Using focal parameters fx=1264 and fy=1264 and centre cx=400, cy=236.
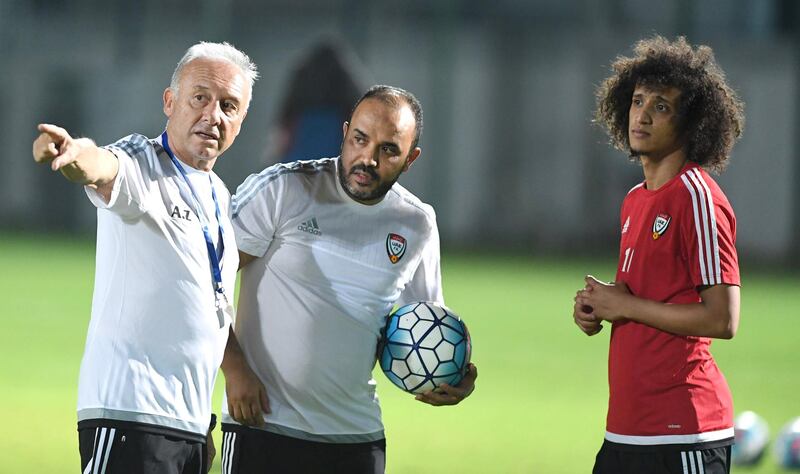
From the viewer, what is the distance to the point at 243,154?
2700 cm

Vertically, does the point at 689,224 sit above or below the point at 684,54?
below

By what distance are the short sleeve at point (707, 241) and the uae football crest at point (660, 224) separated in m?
0.07

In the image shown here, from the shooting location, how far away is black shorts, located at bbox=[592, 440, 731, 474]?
4.38 m

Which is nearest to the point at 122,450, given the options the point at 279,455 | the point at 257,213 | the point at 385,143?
the point at 279,455

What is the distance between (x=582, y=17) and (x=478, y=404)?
18.1 metres

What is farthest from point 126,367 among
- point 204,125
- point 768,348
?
point 768,348

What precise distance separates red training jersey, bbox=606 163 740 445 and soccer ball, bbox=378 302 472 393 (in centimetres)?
67

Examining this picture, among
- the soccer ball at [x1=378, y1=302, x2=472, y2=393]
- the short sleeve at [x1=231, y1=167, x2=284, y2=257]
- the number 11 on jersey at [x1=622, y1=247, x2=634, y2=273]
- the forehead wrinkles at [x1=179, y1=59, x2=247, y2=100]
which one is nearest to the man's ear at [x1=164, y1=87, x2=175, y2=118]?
the forehead wrinkles at [x1=179, y1=59, x2=247, y2=100]

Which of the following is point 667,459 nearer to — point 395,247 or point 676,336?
point 676,336

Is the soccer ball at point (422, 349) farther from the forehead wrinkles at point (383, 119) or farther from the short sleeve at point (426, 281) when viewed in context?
the forehead wrinkles at point (383, 119)

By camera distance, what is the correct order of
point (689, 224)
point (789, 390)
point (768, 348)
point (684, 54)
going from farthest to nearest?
point (768, 348) < point (789, 390) < point (684, 54) < point (689, 224)

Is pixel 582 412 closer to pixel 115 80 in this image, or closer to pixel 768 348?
pixel 768 348

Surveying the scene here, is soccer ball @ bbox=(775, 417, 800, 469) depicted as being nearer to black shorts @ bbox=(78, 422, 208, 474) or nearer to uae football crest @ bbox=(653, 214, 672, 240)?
uae football crest @ bbox=(653, 214, 672, 240)

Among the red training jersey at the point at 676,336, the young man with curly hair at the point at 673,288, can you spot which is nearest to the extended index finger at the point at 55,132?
the young man with curly hair at the point at 673,288
